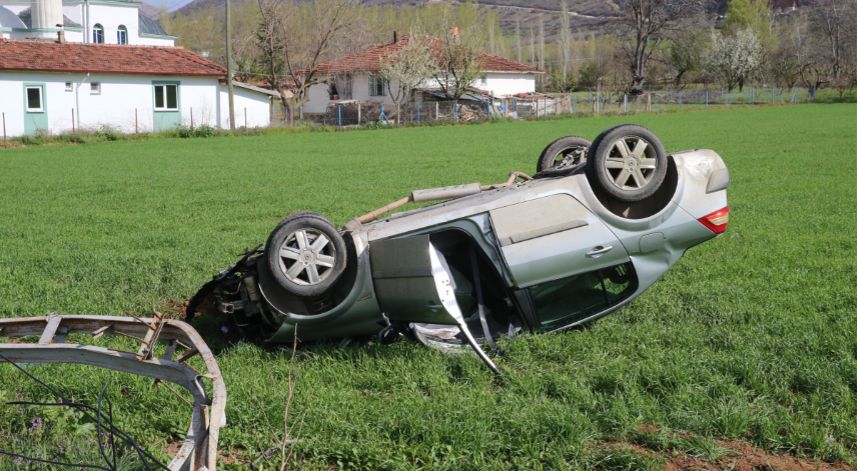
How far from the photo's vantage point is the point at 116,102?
4794 centimetres

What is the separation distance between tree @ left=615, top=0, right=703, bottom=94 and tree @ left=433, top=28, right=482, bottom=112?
1401 inches

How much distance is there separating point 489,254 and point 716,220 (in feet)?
5.50

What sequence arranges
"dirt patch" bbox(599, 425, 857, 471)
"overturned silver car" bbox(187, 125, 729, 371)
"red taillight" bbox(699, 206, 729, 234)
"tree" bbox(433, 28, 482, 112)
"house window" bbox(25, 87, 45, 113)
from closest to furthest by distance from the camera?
"dirt patch" bbox(599, 425, 857, 471) → "overturned silver car" bbox(187, 125, 729, 371) → "red taillight" bbox(699, 206, 729, 234) → "house window" bbox(25, 87, 45, 113) → "tree" bbox(433, 28, 482, 112)

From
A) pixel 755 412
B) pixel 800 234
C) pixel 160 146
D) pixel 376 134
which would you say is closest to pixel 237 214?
pixel 800 234

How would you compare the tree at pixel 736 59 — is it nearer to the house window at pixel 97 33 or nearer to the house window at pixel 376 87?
the house window at pixel 376 87

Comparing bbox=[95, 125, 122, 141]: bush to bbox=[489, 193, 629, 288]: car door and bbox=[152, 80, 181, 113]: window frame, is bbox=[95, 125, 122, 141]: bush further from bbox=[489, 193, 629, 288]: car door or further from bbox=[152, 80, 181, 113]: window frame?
bbox=[489, 193, 629, 288]: car door

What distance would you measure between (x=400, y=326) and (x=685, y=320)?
231 centimetres

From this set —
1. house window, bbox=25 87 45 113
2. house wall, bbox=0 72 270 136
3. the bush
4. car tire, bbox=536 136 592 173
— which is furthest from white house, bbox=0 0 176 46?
car tire, bbox=536 136 592 173

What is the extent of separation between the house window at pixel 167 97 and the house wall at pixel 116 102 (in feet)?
0.96

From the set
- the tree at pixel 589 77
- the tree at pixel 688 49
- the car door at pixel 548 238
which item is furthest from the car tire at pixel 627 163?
the tree at pixel 688 49

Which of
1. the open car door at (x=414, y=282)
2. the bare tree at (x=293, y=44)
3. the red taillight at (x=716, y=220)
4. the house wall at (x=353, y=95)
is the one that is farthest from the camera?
the bare tree at (x=293, y=44)

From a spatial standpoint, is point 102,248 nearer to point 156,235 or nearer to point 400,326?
point 156,235

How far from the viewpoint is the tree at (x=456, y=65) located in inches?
2427

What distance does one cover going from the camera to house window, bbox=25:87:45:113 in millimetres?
45031
